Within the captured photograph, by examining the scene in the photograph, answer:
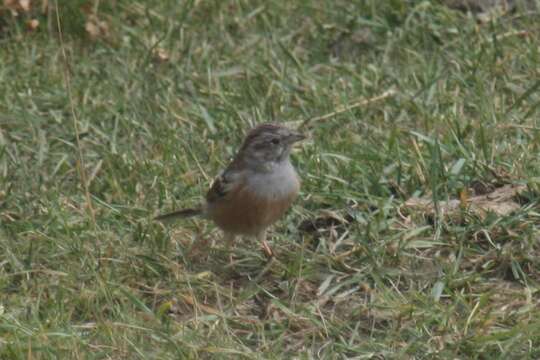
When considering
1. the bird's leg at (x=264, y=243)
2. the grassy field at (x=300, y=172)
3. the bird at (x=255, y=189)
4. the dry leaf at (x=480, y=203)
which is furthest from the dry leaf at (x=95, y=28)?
the dry leaf at (x=480, y=203)

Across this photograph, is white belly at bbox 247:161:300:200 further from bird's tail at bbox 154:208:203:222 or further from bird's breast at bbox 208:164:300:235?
bird's tail at bbox 154:208:203:222

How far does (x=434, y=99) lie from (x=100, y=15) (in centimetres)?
264

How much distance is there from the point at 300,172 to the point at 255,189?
2.49 ft

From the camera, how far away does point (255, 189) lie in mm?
6969

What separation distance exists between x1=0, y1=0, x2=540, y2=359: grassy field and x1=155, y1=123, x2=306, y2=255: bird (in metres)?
0.17

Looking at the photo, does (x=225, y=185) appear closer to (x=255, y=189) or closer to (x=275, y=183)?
(x=255, y=189)

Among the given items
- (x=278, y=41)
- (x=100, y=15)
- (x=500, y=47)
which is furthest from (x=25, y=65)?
(x=500, y=47)

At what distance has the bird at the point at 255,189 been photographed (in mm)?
6910

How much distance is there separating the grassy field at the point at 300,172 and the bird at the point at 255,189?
0.17 metres

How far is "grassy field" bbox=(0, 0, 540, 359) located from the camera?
20.3ft

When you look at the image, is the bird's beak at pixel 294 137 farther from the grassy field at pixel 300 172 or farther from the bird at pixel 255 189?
the grassy field at pixel 300 172

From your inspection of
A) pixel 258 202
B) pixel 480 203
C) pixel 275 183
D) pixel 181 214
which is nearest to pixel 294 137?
pixel 275 183

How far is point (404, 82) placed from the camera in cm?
891

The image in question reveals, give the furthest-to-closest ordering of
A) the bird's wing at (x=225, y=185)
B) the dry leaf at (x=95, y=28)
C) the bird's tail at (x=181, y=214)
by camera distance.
Answer: the dry leaf at (x=95, y=28)
the bird's tail at (x=181, y=214)
the bird's wing at (x=225, y=185)
